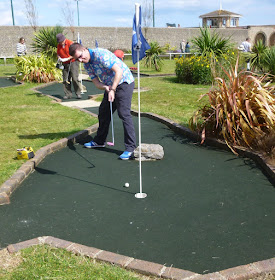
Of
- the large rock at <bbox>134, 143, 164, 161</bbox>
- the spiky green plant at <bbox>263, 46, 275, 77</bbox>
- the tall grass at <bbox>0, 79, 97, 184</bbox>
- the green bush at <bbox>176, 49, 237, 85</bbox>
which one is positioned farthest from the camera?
the spiky green plant at <bbox>263, 46, 275, 77</bbox>

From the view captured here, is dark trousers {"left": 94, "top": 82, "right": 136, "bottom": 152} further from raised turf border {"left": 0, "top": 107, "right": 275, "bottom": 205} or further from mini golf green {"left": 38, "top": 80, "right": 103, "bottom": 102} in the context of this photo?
mini golf green {"left": 38, "top": 80, "right": 103, "bottom": 102}

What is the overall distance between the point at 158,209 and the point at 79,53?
2.34 metres

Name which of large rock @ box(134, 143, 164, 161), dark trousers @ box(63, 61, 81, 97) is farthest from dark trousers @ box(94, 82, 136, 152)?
dark trousers @ box(63, 61, 81, 97)

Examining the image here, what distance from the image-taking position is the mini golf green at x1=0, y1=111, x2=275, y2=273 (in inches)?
119

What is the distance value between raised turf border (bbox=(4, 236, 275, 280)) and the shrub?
40.6 ft

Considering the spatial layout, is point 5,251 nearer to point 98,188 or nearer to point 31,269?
point 31,269

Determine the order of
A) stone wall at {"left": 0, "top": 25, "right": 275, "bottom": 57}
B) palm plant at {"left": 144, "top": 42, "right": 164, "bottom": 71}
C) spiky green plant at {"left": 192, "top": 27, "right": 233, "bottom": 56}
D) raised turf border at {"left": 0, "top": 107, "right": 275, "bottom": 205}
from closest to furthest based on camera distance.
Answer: raised turf border at {"left": 0, "top": 107, "right": 275, "bottom": 205} → spiky green plant at {"left": 192, "top": 27, "right": 233, "bottom": 56} → palm plant at {"left": 144, "top": 42, "right": 164, "bottom": 71} → stone wall at {"left": 0, "top": 25, "right": 275, "bottom": 57}

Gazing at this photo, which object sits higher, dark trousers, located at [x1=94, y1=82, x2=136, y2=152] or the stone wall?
the stone wall

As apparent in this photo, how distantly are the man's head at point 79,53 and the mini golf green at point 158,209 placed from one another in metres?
1.44

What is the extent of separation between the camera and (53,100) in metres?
10.4

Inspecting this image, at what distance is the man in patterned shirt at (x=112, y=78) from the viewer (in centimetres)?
483

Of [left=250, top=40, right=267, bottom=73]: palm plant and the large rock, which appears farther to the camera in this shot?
[left=250, top=40, right=267, bottom=73]: palm plant

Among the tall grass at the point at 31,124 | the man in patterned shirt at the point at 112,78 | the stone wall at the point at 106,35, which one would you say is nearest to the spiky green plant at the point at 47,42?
the tall grass at the point at 31,124

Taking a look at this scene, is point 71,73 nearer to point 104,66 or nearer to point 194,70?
point 194,70
